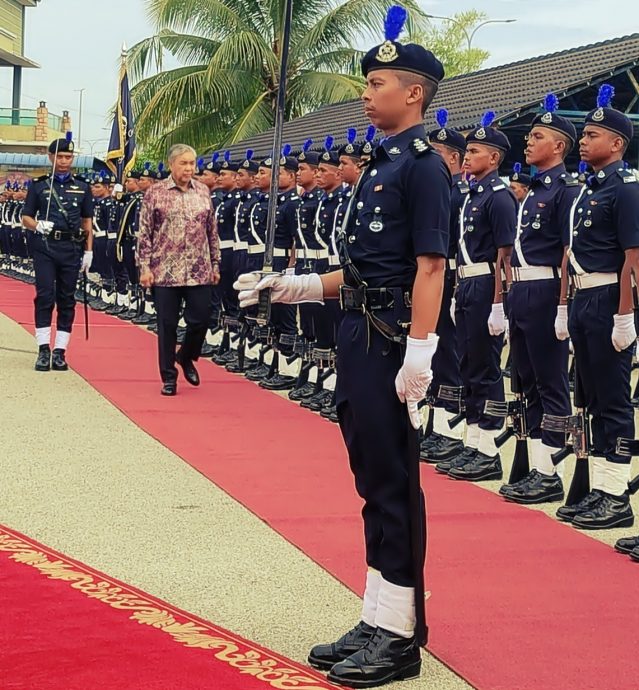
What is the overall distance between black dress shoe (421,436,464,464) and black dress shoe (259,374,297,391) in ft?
10.9

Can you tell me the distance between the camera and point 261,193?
12664mm

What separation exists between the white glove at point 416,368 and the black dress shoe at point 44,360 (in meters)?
8.04

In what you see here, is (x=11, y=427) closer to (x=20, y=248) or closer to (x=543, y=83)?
(x=543, y=83)

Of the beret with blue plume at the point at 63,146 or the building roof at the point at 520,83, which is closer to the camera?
the beret with blue plume at the point at 63,146

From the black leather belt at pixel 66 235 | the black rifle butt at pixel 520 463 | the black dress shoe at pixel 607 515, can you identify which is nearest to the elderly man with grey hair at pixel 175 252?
the black leather belt at pixel 66 235

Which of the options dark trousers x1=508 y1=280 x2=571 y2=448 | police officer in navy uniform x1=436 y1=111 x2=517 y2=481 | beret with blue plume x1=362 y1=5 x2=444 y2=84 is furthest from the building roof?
beret with blue plume x1=362 y1=5 x2=444 y2=84

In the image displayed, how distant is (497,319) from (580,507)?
4.30ft

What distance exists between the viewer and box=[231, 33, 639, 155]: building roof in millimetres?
15289

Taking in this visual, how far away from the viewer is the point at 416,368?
395cm

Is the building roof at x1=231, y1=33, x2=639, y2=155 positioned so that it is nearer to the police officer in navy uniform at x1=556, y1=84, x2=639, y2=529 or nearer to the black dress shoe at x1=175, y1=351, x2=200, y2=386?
the black dress shoe at x1=175, y1=351, x2=200, y2=386

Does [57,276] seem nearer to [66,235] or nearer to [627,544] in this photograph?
[66,235]

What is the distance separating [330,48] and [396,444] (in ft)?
89.2

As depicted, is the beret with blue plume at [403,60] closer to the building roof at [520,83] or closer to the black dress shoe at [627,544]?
the black dress shoe at [627,544]

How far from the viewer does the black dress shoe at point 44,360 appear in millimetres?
11570
